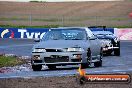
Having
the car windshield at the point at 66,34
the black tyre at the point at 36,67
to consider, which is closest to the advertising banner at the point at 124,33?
the car windshield at the point at 66,34

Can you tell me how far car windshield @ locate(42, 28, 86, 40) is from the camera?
19.8 meters

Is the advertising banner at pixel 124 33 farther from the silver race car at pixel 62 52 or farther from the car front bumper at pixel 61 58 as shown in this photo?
the car front bumper at pixel 61 58

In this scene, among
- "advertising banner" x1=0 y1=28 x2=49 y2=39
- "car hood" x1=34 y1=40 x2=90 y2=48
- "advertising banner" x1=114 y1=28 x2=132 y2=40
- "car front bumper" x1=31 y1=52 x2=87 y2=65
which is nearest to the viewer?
"car front bumper" x1=31 y1=52 x2=87 y2=65

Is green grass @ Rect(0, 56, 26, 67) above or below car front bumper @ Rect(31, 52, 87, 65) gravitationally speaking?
below

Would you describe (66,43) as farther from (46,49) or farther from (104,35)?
(104,35)

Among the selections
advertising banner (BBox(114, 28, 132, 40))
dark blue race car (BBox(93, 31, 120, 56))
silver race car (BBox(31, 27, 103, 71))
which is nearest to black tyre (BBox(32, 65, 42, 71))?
silver race car (BBox(31, 27, 103, 71))

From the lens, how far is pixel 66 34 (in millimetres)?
19953

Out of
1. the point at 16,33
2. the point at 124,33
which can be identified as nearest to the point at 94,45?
the point at 124,33

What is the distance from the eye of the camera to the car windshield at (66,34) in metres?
19.8

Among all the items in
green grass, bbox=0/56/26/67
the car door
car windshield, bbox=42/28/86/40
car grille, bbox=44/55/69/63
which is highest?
car windshield, bbox=42/28/86/40

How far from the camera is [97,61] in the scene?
20.4 m

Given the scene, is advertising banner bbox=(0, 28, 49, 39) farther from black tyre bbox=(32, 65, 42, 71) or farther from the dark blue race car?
black tyre bbox=(32, 65, 42, 71)

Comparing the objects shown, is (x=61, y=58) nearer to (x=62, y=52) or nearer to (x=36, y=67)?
(x=62, y=52)

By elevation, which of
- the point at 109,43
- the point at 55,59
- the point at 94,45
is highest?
the point at 94,45
